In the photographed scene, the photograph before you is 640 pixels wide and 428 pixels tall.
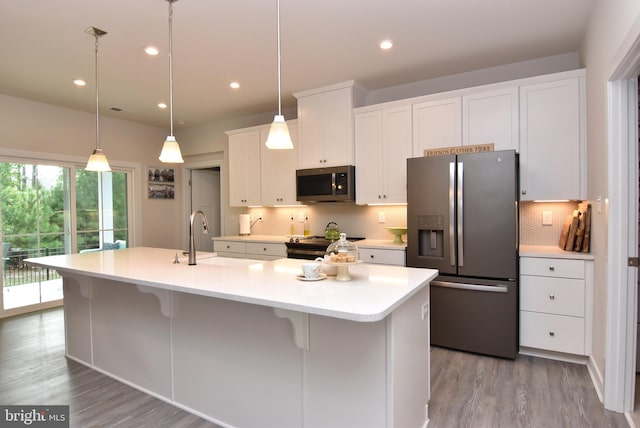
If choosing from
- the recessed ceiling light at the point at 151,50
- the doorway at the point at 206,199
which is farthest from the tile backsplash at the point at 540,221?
the doorway at the point at 206,199

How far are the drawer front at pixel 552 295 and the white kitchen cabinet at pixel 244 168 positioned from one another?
330cm

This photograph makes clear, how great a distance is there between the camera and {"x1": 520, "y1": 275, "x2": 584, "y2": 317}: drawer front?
2.78 m

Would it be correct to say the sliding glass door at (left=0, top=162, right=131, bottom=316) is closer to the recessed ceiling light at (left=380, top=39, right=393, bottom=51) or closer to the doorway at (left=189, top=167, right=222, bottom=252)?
the doorway at (left=189, top=167, right=222, bottom=252)

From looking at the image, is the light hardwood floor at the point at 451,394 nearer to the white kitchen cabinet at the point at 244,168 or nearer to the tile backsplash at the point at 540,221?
the tile backsplash at the point at 540,221

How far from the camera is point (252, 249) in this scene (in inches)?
180

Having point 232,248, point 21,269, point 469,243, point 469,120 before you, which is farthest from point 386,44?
point 21,269

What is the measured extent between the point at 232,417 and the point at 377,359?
3.44ft

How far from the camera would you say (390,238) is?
13.7 feet

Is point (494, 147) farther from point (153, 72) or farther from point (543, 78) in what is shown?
point (153, 72)

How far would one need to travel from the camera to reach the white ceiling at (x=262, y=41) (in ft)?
8.13

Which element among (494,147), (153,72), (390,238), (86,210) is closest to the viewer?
(494,147)

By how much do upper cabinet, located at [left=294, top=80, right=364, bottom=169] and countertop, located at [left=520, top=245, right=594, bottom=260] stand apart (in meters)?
1.94

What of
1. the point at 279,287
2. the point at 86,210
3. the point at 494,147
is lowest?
the point at 279,287

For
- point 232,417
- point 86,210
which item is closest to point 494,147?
point 232,417
